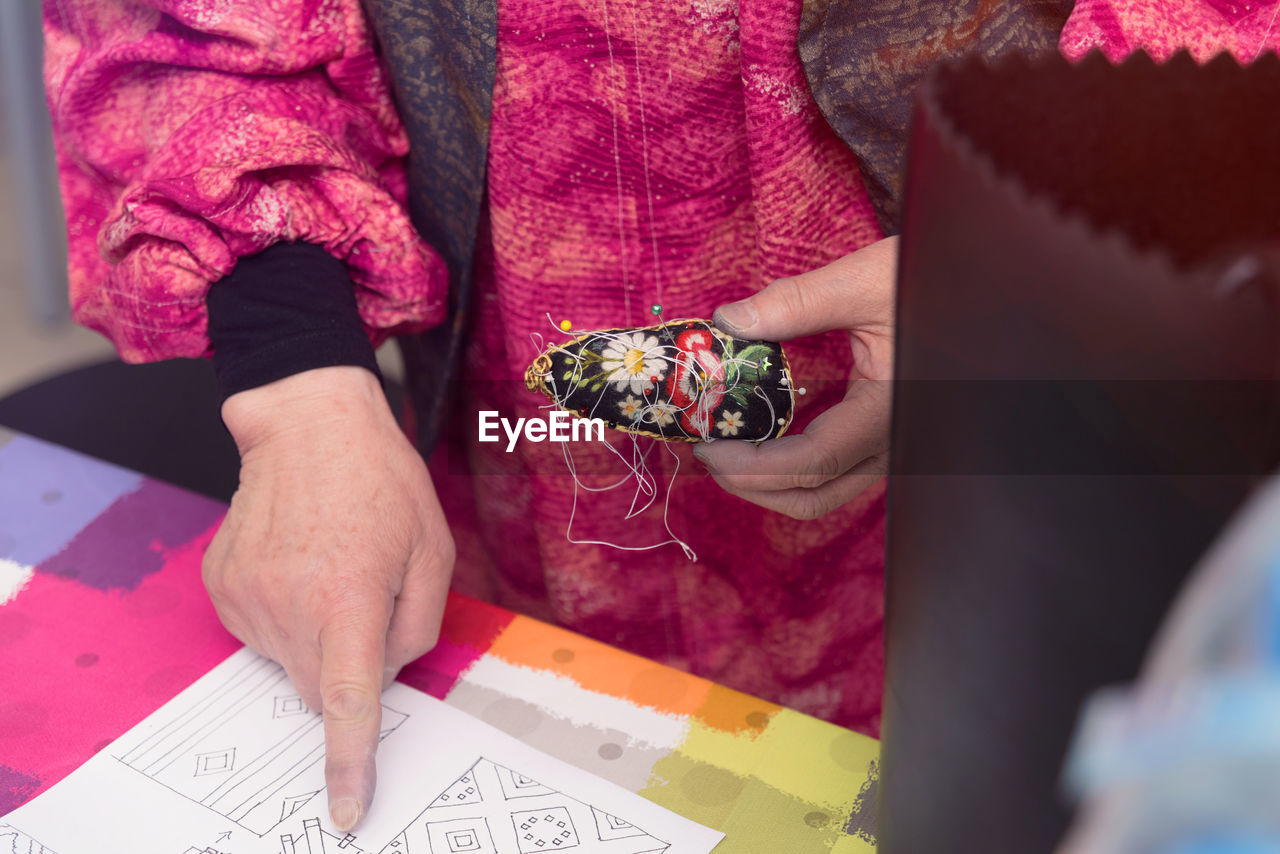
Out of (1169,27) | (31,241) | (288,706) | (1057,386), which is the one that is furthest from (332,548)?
(31,241)

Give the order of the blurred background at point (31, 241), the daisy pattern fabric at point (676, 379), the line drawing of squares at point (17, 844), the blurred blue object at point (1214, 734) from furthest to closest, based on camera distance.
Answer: the blurred background at point (31, 241), the daisy pattern fabric at point (676, 379), the line drawing of squares at point (17, 844), the blurred blue object at point (1214, 734)

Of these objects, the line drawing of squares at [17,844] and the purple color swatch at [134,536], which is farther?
the purple color swatch at [134,536]

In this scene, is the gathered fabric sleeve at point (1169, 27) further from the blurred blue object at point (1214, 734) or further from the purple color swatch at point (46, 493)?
the purple color swatch at point (46, 493)

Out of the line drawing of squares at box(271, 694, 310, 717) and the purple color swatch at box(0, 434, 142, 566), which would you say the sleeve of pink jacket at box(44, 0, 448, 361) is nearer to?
the purple color swatch at box(0, 434, 142, 566)

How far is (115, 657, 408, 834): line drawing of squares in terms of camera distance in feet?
1.56

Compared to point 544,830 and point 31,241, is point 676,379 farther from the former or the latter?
point 31,241

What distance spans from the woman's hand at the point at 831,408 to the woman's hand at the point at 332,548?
0.19 metres

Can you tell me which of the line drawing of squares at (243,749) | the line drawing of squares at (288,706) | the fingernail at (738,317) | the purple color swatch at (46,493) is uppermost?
the fingernail at (738,317)

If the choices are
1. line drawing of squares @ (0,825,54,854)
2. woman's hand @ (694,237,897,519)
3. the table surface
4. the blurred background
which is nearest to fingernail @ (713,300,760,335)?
woman's hand @ (694,237,897,519)

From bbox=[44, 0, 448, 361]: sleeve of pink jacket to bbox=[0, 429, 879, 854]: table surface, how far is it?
15cm

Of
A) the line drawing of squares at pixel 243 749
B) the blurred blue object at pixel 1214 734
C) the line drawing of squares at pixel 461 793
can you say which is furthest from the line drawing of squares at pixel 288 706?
the blurred blue object at pixel 1214 734

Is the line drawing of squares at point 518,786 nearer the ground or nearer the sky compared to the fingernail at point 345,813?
nearer the ground

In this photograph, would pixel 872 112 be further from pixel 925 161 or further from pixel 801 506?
pixel 925 161

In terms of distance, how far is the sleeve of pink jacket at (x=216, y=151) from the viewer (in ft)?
2.04
